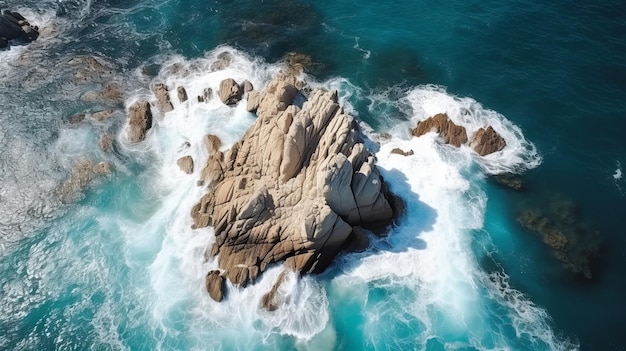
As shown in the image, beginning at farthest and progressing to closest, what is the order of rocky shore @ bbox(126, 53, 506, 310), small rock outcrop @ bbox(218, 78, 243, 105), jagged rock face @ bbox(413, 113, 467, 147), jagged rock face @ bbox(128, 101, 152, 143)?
small rock outcrop @ bbox(218, 78, 243, 105) → jagged rock face @ bbox(128, 101, 152, 143) → jagged rock face @ bbox(413, 113, 467, 147) → rocky shore @ bbox(126, 53, 506, 310)

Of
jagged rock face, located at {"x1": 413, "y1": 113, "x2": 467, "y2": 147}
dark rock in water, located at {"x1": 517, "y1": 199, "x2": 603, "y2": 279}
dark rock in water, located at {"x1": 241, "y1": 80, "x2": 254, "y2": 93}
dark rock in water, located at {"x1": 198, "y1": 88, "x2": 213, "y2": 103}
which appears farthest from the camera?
dark rock in water, located at {"x1": 241, "y1": 80, "x2": 254, "y2": 93}

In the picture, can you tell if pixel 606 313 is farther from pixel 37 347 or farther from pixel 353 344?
pixel 37 347

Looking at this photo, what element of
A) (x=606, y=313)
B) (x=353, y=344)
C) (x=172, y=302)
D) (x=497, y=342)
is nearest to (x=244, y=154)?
(x=172, y=302)

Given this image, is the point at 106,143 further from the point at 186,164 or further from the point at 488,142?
the point at 488,142

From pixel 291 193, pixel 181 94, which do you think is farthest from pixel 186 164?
pixel 291 193

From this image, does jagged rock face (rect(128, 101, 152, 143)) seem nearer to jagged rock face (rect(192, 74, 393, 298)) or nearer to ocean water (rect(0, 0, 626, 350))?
ocean water (rect(0, 0, 626, 350))

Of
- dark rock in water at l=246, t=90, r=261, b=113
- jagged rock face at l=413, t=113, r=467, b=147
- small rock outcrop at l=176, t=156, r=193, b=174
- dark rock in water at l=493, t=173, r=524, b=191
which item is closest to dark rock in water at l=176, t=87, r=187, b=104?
dark rock in water at l=246, t=90, r=261, b=113
